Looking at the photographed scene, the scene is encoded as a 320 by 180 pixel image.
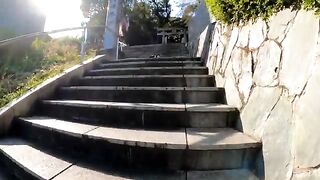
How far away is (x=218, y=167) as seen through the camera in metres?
2.53

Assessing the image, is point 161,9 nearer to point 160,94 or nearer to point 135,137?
point 160,94

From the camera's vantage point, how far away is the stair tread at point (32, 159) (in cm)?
270

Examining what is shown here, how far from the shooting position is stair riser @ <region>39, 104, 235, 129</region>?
314cm

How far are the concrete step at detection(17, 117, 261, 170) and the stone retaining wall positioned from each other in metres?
0.24

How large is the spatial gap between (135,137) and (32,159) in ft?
3.79

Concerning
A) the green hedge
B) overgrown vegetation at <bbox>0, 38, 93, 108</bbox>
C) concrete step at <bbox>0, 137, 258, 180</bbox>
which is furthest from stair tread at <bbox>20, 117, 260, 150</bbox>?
overgrown vegetation at <bbox>0, 38, 93, 108</bbox>

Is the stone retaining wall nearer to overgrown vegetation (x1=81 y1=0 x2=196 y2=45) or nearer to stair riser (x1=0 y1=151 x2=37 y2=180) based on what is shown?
stair riser (x1=0 y1=151 x2=37 y2=180)

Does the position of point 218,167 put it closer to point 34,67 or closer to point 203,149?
point 203,149

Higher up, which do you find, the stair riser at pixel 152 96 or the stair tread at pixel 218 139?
the stair riser at pixel 152 96

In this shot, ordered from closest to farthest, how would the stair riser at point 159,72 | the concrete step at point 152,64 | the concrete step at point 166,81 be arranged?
the concrete step at point 166,81
the stair riser at point 159,72
the concrete step at point 152,64

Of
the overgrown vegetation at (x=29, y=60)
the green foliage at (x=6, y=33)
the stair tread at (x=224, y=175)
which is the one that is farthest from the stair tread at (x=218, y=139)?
the green foliage at (x=6, y=33)

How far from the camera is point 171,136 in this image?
2787mm

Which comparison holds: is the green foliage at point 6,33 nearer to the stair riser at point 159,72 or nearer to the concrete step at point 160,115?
the stair riser at point 159,72

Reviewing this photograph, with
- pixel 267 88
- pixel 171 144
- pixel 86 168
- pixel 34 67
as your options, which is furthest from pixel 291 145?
pixel 34 67
